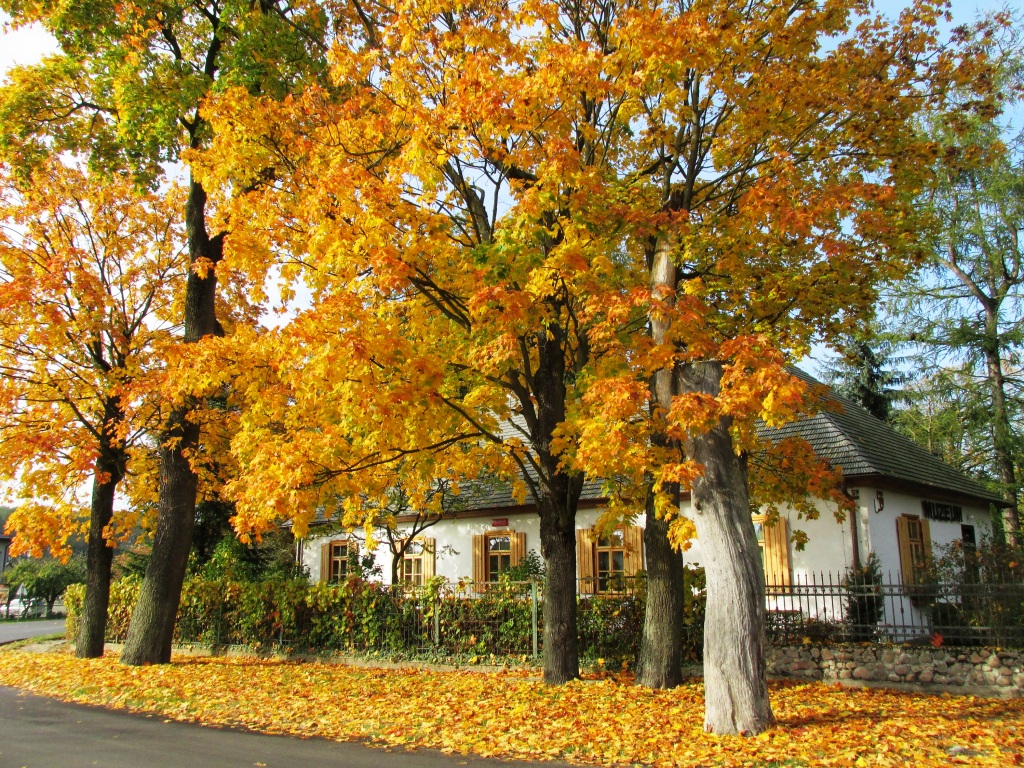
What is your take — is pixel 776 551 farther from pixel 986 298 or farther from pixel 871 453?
pixel 986 298

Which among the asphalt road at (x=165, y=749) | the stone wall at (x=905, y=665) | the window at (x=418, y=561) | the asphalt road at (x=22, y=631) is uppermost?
the window at (x=418, y=561)

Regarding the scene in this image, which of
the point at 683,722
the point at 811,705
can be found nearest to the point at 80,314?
the point at 683,722

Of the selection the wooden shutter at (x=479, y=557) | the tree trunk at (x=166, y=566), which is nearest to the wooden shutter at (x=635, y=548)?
the wooden shutter at (x=479, y=557)

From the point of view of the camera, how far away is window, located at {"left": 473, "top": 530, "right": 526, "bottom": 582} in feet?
63.6

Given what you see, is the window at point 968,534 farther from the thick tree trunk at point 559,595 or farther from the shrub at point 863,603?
the thick tree trunk at point 559,595

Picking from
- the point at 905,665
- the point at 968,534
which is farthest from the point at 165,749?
the point at 968,534

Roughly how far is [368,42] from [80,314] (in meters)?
8.45

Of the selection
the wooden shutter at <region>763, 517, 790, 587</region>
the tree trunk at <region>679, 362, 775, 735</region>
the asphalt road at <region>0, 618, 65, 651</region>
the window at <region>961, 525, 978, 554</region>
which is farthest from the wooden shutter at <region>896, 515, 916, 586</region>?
the asphalt road at <region>0, 618, 65, 651</region>

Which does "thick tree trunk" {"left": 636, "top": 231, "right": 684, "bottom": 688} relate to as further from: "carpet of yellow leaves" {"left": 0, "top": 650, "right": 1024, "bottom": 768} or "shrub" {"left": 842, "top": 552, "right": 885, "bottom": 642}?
"shrub" {"left": 842, "top": 552, "right": 885, "bottom": 642}

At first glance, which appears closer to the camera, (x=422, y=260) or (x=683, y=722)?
(x=683, y=722)

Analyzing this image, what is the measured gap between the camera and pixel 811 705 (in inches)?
357

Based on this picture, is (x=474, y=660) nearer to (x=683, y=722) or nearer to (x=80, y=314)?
(x=683, y=722)

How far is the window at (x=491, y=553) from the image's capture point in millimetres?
19391

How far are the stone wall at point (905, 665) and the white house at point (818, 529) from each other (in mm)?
1162
